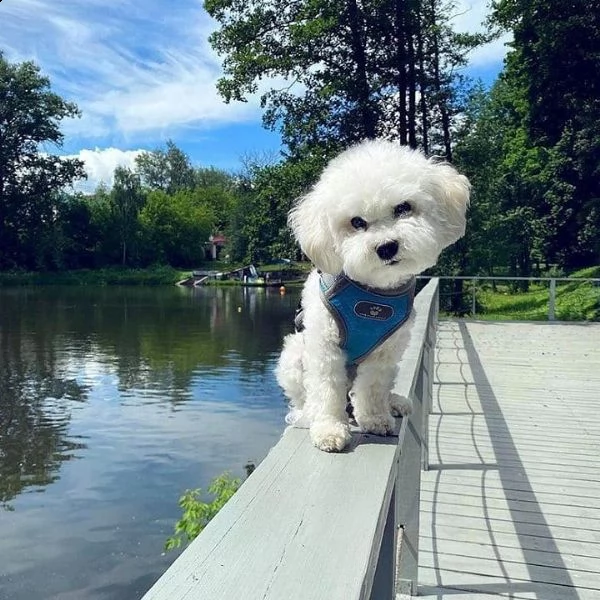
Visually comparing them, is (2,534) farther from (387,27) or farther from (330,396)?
(387,27)

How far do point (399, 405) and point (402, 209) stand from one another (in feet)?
2.24

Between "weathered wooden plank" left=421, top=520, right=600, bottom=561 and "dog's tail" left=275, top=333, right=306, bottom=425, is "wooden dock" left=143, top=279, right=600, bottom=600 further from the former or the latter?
"dog's tail" left=275, top=333, right=306, bottom=425

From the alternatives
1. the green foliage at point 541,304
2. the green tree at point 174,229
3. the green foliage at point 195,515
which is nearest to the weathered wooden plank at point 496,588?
the green foliage at point 195,515

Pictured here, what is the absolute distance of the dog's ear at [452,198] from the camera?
203 centimetres

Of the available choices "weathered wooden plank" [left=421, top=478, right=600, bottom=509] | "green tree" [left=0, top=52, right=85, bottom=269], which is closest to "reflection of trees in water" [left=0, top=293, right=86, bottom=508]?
"weathered wooden plank" [left=421, top=478, right=600, bottom=509]

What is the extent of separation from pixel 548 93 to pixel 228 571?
69.5ft

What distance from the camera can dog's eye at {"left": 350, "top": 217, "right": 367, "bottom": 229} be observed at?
75.1 inches

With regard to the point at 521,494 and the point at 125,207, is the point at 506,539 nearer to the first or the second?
the point at 521,494

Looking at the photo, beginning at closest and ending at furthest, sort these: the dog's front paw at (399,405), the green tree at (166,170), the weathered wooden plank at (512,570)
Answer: the dog's front paw at (399,405), the weathered wooden plank at (512,570), the green tree at (166,170)

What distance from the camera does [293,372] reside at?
7.77 feet

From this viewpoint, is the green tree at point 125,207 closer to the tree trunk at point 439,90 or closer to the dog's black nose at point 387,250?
the tree trunk at point 439,90

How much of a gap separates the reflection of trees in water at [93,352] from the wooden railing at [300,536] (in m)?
A: 10.4

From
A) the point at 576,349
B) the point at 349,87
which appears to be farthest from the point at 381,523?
the point at 349,87

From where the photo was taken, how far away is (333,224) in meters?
1.93
